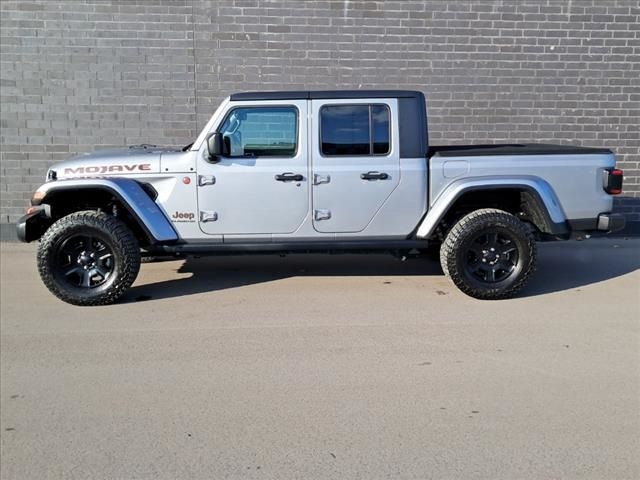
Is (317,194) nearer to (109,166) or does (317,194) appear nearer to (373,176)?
(373,176)

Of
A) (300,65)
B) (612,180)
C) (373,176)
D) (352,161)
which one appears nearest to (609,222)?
(612,180)

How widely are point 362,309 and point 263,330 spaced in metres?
1.00

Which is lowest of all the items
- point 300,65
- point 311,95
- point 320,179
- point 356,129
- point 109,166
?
point 320,179

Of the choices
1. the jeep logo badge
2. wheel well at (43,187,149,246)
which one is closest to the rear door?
the jeep logo badge

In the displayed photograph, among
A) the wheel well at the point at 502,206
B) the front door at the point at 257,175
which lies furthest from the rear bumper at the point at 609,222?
the front door at the point at 257,175

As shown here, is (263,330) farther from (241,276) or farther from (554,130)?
(554,130)

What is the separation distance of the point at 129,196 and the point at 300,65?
4286 millimetres

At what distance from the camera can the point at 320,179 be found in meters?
5.30

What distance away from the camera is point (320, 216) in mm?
5383

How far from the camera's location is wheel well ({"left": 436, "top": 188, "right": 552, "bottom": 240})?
5.43 meters

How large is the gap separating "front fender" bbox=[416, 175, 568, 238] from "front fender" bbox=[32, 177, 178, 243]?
2.58 meters

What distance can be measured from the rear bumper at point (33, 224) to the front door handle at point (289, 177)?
2.32 m

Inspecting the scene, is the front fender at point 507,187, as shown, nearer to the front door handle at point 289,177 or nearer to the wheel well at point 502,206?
the wheel well at point 502,206

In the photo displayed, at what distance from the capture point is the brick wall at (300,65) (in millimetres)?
8273
